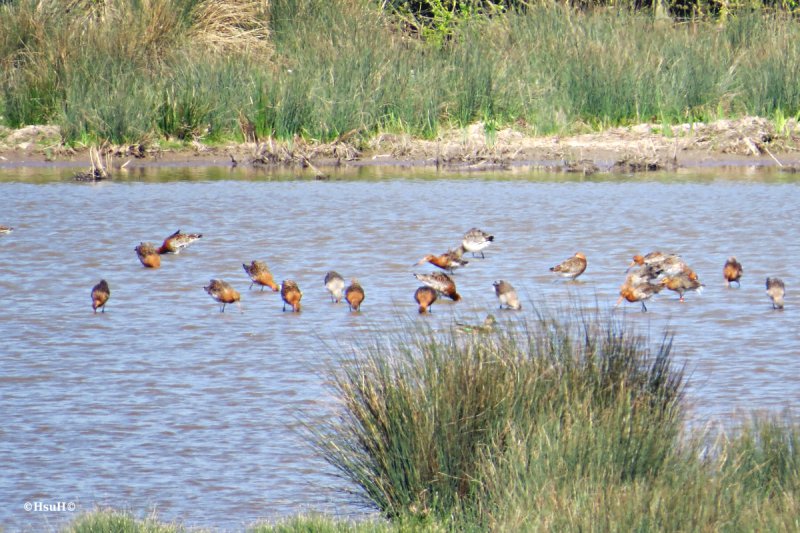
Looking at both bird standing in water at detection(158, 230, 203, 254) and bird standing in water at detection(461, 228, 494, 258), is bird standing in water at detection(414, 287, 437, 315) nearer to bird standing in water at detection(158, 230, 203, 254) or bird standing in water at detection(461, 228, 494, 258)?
bird standing in water at detection(461, 228, 494, 258)

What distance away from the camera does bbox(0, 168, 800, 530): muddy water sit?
21.8 ft

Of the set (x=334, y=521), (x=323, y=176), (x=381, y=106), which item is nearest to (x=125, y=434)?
(x=334, y=521)

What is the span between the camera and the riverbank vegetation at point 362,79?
19.6m

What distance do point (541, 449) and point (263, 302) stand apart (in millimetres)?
5832

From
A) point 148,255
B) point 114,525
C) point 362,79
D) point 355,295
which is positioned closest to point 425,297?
point 355,295

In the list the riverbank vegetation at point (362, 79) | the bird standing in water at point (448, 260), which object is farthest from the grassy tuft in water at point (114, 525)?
the riverbank vegetation at point (362, 79)

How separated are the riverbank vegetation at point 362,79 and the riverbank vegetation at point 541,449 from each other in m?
13.5

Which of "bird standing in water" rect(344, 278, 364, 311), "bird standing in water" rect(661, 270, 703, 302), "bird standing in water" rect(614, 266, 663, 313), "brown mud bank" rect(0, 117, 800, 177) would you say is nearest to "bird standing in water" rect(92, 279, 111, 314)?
"bird standing in water" rect(344, 278, 364, 311)

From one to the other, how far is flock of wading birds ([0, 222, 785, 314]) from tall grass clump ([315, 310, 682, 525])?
136 inches

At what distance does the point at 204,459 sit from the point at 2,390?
1889 millimetres

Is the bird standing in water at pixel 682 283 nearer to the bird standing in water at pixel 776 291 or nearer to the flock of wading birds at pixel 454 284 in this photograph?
the flock of wading birds at pixel 454 284

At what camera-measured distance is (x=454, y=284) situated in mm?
10570

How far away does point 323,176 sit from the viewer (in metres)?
18.4

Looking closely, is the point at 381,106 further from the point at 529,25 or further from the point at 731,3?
the point at 731,3
